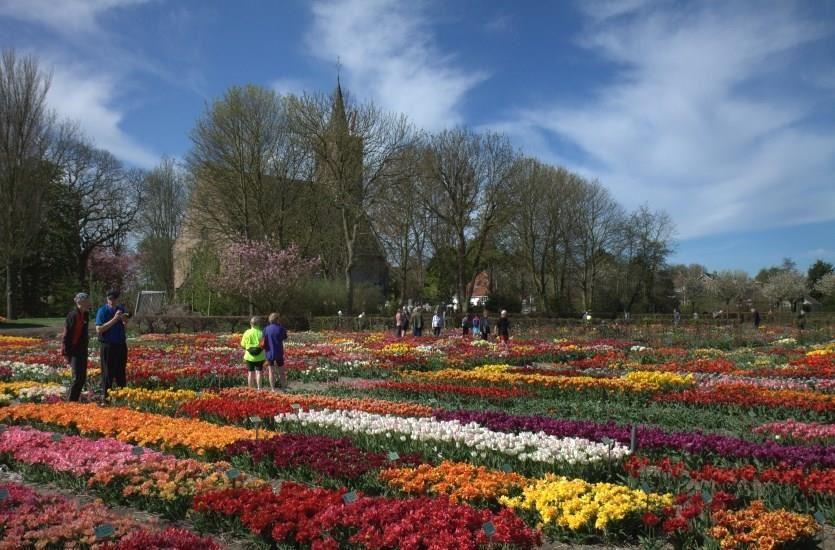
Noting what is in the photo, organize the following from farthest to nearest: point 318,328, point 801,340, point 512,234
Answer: point 512,234 → point 318,328 → point 801,340

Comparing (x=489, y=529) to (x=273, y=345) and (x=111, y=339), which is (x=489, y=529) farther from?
(x=273, y=345)

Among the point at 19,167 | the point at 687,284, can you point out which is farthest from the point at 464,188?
the point at 687,284

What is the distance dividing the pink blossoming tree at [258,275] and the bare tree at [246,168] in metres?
2.59

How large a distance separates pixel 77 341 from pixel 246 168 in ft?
107

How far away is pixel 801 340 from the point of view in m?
24.8

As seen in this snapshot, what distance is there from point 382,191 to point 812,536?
1500 inches

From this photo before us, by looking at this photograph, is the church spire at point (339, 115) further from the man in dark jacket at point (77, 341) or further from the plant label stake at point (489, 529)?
the plant label stake at point (489, 529)

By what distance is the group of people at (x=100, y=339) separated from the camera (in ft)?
34.3

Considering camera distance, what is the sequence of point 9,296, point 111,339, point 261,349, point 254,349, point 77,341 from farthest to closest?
point 9,296
point 261,349
point 254,349
point 111,339
point 77,341

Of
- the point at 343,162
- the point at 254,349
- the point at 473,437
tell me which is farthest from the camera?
the point at 343,162

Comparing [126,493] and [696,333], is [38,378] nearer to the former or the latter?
[126,493]

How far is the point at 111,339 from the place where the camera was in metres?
11.1

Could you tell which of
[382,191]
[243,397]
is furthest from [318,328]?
[243,397]

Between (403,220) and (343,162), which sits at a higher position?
(343,162)
